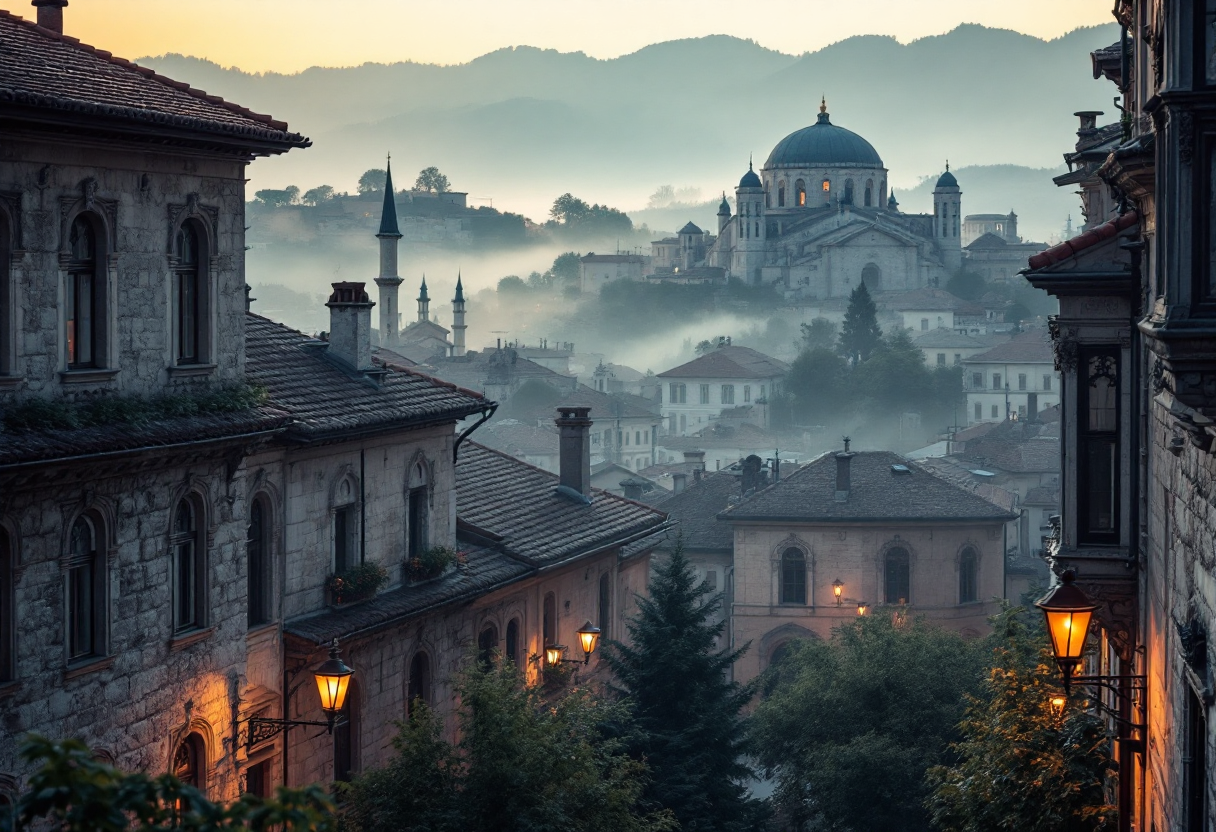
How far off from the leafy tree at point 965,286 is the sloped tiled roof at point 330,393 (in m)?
155

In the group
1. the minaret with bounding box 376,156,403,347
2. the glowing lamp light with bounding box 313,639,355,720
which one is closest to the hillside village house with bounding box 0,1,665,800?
the glowing lamp light with bounding box 313,639,355,720

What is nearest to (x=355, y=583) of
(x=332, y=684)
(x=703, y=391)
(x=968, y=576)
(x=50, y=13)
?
(x=332, y=684)

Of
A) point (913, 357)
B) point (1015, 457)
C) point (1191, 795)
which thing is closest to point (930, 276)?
point (913, 357)

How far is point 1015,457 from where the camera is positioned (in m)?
78.4

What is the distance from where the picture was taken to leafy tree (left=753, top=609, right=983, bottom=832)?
2653 centimetres

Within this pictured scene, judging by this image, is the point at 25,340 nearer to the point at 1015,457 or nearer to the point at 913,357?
the point at 1015,457

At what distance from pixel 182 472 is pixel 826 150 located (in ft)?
518

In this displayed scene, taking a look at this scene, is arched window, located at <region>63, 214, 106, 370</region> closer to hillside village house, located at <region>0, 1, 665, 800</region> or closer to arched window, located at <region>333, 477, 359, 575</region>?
hillside village house, located at <region>0, 1, 665, 800</region>

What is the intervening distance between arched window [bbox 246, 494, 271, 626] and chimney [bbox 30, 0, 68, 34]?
4.96 meters

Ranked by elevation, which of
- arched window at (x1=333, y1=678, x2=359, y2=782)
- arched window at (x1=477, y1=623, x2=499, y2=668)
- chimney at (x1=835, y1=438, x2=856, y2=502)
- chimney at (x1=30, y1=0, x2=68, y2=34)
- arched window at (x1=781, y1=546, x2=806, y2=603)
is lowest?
arched window at (x1=781, y1=546, x2=806, y2=603)

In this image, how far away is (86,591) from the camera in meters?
14.1

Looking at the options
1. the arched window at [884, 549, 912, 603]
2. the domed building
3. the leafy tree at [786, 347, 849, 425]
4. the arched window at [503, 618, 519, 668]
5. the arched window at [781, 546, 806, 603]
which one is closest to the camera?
the arched window at [503, 618, 519, 668]

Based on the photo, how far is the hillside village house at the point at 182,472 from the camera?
522 inches

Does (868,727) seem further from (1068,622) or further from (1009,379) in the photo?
(1009,379)
